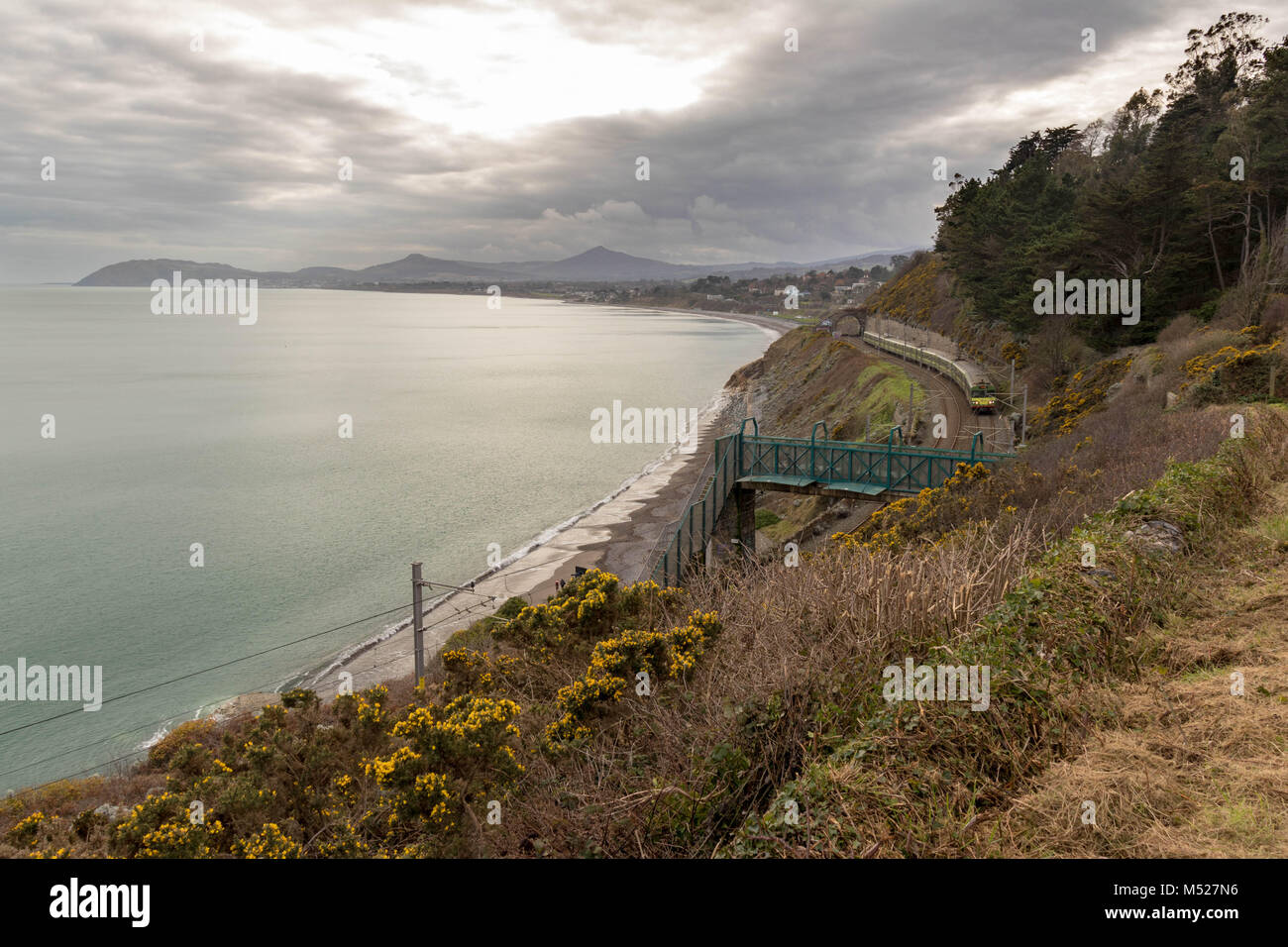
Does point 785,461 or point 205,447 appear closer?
point 785,461

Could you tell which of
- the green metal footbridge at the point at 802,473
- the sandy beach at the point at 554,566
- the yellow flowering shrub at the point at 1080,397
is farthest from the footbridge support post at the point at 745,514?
the yellow flowering shrub at the point at 1080,397

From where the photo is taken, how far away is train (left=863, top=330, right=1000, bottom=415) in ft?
122

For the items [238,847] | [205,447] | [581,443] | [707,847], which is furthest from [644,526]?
[205,447]

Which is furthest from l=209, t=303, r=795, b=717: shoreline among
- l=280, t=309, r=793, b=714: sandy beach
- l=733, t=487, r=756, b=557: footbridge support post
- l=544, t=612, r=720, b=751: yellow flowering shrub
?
l=544, t=612, r=720, b=751: yellow flowering shrub

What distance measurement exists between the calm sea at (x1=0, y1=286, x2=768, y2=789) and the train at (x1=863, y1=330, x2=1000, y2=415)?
21.0 m

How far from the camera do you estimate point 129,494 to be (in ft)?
144

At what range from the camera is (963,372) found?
145 ft

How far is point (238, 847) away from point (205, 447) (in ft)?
185

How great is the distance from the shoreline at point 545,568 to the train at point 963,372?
16.4 meters

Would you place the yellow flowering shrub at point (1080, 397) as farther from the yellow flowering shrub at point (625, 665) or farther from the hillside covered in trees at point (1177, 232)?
the yellow flowering shrub at point (625, 665)

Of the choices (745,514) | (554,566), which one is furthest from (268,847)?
(554,566)

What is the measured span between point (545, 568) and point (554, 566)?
44 centimetres

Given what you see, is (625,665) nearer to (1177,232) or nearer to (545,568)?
(545,568)
